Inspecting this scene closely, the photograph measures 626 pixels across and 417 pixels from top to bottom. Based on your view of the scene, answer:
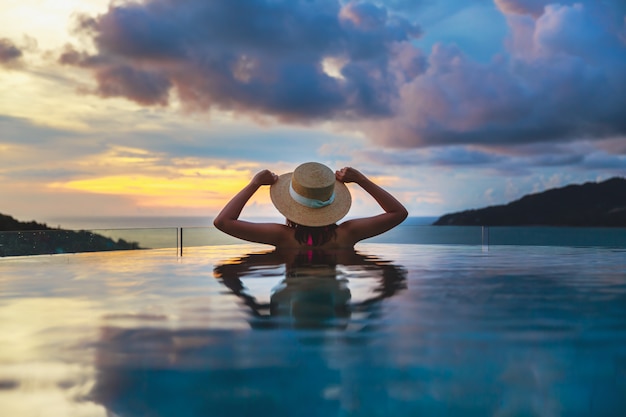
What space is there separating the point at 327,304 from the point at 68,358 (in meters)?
1.78

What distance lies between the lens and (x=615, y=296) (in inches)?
175

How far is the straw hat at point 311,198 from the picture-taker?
25.3 ft

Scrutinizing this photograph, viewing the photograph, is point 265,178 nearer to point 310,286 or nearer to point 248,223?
point 248,223

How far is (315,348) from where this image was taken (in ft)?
8.73

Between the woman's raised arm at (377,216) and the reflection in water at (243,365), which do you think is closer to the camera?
the reflection in water at (243,365)

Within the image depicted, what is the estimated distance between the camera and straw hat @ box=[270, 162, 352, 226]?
771 cm

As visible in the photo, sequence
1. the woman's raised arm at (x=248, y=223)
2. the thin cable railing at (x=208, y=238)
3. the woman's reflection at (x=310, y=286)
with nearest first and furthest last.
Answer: the woman's reflection at (x=310, y=286)
the woman's raised arm at (x=248, y=223)
the thin cable railing at (x=208, y=238)

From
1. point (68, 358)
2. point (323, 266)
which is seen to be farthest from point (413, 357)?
point (323, 266)

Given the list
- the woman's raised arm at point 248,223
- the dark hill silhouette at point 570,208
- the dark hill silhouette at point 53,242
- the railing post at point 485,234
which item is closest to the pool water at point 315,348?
A: the woman's raised arm at point 248,223

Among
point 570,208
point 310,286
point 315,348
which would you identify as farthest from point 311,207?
point 570,208

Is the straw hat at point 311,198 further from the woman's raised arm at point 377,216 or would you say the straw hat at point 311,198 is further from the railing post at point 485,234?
the railing post at point 485,234

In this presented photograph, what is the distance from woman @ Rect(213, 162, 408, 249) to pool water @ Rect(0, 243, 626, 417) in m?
2.49

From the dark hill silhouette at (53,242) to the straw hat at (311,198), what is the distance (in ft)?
14.2

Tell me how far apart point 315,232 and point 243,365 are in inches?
237
